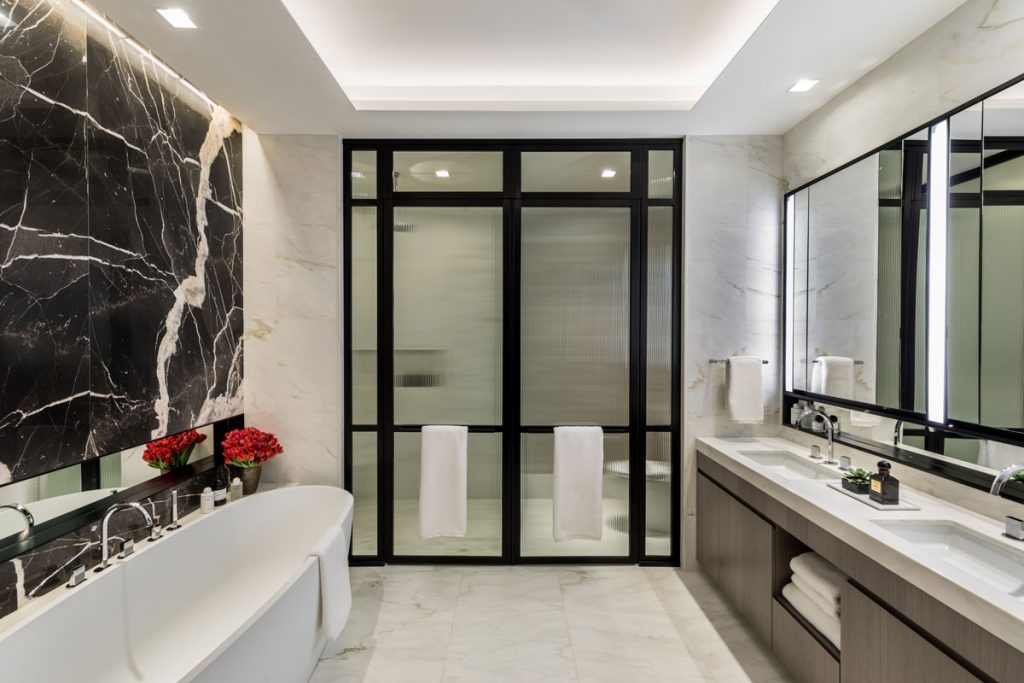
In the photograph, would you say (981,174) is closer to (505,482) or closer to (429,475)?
(505,482)

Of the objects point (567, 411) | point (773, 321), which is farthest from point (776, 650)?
point (773, 321)

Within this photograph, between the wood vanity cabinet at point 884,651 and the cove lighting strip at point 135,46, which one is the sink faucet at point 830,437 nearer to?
the wood vanity cabinet at point 884,651

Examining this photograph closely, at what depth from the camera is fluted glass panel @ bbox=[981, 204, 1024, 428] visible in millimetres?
1488

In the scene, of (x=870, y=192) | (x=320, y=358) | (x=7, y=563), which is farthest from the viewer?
(x=320, y=358)

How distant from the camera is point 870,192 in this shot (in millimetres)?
2127

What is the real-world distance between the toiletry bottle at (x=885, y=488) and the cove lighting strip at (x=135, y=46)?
347cm

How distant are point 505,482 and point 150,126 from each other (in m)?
2.59

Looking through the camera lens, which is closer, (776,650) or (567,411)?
(776,650)

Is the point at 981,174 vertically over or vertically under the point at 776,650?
over

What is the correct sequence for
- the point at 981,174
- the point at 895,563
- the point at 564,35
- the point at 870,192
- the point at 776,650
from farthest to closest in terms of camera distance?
the point at 564,35
the point at 870,192
the point at 776,650
the point at 981,174
the point at 895,563

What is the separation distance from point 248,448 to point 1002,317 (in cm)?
331

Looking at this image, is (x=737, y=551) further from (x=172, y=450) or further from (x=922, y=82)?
(x=172, y=450)

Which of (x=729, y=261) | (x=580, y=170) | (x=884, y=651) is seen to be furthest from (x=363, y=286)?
(x=884, y=651)

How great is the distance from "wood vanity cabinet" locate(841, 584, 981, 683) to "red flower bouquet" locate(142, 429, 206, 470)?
292 cm
